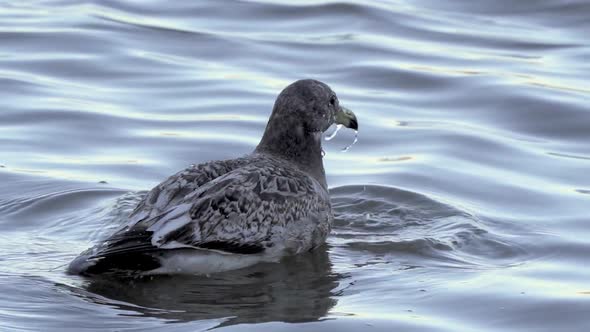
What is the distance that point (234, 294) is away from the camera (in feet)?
28.0

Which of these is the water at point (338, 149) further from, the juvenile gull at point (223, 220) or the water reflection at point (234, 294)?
the juvenile gull at point (223, 220)

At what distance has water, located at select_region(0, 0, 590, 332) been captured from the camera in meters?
8.30

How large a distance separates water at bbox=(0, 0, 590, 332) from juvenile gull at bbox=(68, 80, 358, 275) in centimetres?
14

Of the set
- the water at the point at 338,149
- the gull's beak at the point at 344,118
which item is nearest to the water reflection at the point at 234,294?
the water at the point at 338,149

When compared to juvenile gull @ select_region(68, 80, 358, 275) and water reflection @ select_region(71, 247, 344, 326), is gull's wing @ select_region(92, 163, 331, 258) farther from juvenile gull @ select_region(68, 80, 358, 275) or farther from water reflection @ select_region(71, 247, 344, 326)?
water reflection @ select_region(71, 247, 344, 326)

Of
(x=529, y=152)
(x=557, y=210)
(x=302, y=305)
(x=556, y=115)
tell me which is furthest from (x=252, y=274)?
(x=556, y=115)

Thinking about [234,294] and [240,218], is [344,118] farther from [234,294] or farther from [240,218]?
[234,294]

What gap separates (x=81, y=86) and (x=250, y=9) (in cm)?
419

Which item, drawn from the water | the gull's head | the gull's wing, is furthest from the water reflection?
the gull's head

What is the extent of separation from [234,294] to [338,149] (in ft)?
13.3

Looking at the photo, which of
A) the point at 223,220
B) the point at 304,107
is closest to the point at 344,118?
the point at 304,107

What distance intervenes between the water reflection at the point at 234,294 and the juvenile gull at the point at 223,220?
108 mm

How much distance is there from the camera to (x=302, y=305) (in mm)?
8375

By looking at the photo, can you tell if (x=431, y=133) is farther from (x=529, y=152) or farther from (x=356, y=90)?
(x=356, y=90)
